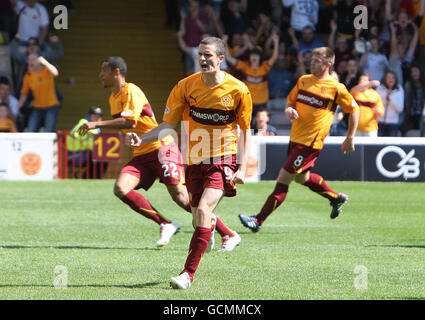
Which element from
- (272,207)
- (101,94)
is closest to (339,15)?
(101,94)

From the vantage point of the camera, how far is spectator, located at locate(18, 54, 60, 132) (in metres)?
21.3

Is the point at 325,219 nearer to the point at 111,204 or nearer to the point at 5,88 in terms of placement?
the point at 111,204

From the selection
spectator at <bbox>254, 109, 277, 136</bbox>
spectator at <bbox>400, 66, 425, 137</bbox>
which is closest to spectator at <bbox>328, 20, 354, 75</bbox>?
spectator at <bbox>400, 66, 425, 137</bbox>

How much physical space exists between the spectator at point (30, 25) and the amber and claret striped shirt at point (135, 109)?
12.0 m

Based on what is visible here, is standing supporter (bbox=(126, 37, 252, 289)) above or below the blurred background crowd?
above

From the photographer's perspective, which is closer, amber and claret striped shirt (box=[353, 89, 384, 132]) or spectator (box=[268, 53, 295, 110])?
amber and claret striped shirt (box=[353, 89, 384, 132])

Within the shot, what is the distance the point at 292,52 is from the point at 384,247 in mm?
12888

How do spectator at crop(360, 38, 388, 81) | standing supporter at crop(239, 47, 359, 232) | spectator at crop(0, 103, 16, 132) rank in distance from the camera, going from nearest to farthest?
1. standing supporter at crop(239, 47, 359, 232)
2. spectator at crop(0, 103, 16, 132)
3. spectator at crop(360, 38, 388, 81)

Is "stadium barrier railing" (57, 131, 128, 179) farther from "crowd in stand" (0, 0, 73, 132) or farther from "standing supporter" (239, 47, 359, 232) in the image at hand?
"standing supporter" (239, 47, 359, 232)

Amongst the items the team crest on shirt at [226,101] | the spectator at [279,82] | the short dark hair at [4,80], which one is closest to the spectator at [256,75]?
the spectator at [279,82]

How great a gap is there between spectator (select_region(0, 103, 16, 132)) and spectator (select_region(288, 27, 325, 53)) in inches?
289

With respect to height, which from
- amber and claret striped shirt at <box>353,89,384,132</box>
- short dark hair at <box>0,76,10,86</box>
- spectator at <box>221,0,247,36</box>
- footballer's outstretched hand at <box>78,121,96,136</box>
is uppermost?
footballer's outstretched hand at <box>78,121,96,136</box>

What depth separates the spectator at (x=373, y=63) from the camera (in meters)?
22.3

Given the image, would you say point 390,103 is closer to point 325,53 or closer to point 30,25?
point 30,25
